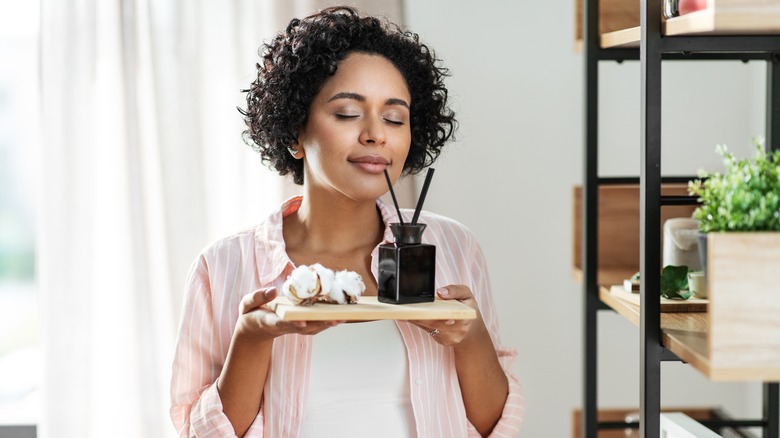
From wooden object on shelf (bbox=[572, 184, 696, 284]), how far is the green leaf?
440mm

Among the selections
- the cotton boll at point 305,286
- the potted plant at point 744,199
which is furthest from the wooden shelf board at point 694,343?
the cotton boll at point 305,286

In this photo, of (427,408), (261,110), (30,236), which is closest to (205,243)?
(30,236)

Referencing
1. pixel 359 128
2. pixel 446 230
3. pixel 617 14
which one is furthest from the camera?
pixel 617 14

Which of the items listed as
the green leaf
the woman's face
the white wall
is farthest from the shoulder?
the white wall

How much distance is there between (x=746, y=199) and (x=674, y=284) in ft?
1.39

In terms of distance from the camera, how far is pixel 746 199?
42.7 inches

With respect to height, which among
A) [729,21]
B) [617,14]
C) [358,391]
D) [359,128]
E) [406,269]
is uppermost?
[617,14]

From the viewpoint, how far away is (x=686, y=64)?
2590 mm

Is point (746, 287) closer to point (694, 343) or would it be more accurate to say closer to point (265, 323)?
point (694, 343)

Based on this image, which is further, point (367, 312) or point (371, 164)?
point (371, 164)

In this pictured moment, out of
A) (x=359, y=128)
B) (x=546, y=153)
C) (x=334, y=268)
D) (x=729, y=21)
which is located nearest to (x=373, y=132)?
(x=359, y=128)

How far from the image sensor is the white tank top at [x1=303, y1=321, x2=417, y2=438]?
146 centimetres

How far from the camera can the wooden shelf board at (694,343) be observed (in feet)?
3.54

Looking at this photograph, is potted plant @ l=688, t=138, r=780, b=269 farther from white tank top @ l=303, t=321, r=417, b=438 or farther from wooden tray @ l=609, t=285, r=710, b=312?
white tank top @ l=303, t=321, r=417, b=438
